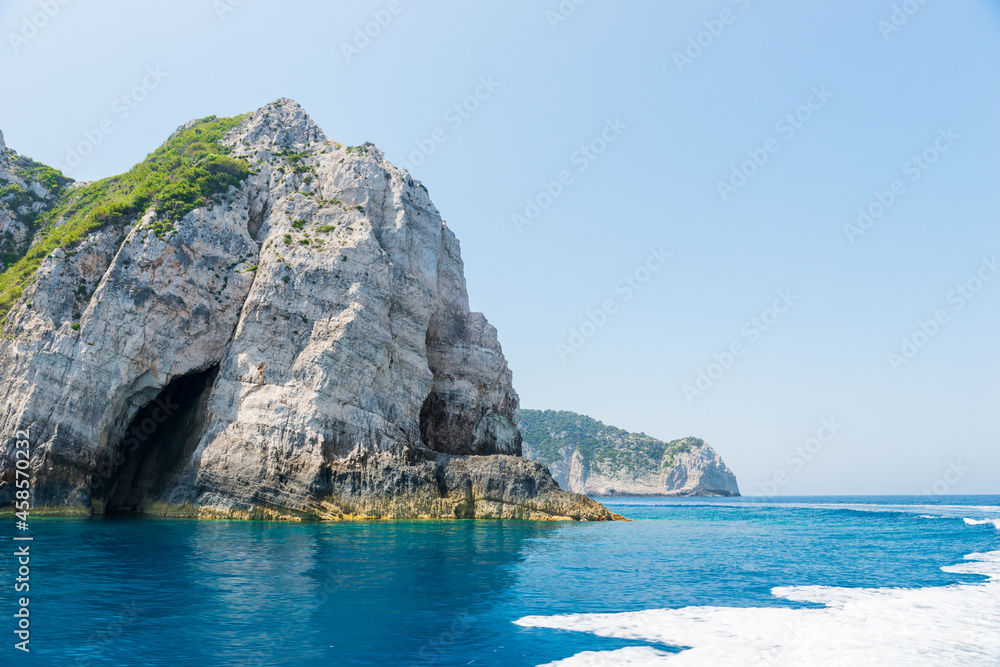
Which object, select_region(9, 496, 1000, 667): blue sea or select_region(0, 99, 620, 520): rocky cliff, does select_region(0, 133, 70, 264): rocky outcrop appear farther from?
select_region(9, 496, 1000, 667): blue sea

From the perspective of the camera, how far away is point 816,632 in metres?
12.5

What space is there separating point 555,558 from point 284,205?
37.4 meters

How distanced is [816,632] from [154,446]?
42.7m

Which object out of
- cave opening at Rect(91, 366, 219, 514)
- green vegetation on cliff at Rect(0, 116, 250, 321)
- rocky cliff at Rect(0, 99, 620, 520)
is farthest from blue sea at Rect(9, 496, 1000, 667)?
green vegetation on cliff at Rect(0, 116, 250, 321)

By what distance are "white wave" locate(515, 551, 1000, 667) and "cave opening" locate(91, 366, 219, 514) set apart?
34649 millimetres

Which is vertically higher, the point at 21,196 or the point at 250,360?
the point at 21,196

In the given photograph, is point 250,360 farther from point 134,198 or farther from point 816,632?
point 816,632

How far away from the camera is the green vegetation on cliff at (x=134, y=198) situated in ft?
134

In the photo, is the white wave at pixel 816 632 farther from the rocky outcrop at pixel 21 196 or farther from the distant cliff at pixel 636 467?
the distant cliff at pixel 636 467

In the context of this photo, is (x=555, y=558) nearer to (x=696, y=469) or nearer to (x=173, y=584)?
(x=173, y=584)

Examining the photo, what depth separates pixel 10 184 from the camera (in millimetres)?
50062

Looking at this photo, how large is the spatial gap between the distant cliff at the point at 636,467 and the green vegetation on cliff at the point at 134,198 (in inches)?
5235

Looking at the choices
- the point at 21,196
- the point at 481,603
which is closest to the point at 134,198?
the point at 21,196

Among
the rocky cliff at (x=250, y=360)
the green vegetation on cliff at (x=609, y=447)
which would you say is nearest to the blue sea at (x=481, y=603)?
the rocky cliff at (x=250, y=360)
